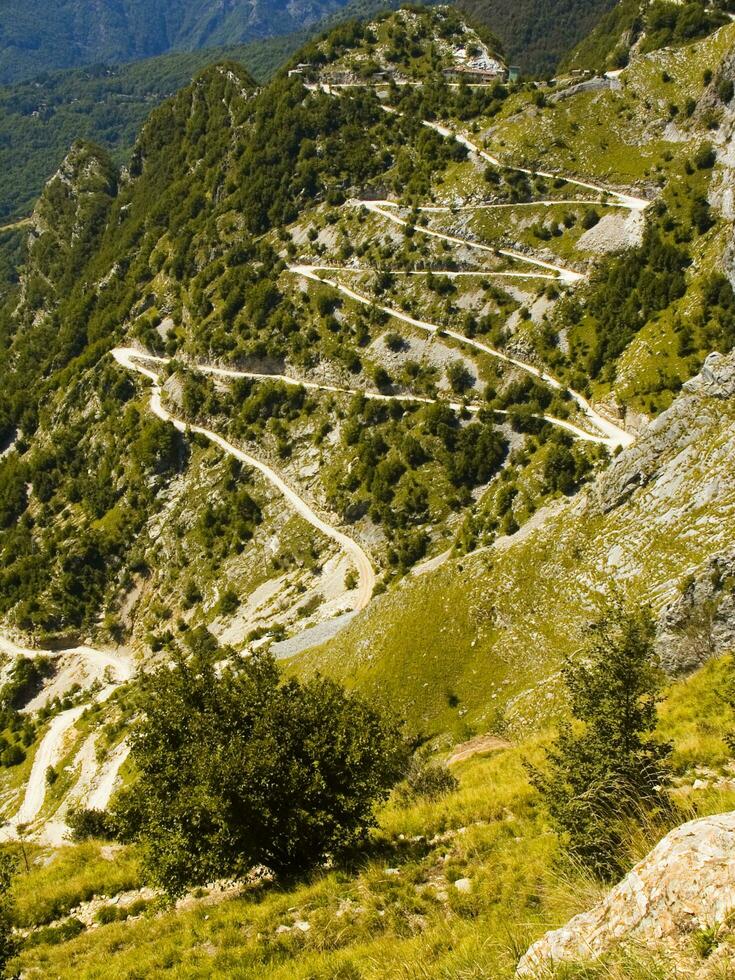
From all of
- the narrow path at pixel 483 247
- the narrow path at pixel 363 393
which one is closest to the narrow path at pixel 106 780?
the narrow path at pixel 363 393

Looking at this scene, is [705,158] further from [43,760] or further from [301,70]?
[43,760]

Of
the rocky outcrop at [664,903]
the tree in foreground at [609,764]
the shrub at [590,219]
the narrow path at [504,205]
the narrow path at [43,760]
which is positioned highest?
the narrow path at [504,205]

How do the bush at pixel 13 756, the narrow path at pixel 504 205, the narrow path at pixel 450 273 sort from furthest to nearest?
the narrow path at pixel 504 205
the narrow path at pixel 450 273
the bush at pixel 13 756

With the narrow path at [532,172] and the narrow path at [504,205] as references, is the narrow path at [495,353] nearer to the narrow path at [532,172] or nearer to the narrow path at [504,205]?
the narrow path at [504,205]

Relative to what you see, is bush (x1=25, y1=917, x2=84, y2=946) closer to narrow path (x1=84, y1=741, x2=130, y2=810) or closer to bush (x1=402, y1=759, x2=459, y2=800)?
bush (x1=402, y1=759, x2=459, y2=800)

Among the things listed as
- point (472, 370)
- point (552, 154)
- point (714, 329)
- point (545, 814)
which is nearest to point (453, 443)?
point (472, 370)

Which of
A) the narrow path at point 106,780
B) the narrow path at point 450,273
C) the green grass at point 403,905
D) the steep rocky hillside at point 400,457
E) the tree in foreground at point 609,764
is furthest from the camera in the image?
the narrow path at point 450,273
